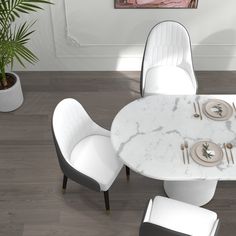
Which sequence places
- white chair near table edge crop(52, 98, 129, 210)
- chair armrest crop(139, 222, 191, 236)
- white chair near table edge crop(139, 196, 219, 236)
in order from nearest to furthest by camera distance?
1. chair armrest crop(139, 222, 191, 236)
2. white chair near table edge crop(139, 196, 219, 236)
3. white chair near table edge crop(52, 98, 129, 210)

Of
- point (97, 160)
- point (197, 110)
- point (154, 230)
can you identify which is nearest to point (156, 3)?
point (197, 110)

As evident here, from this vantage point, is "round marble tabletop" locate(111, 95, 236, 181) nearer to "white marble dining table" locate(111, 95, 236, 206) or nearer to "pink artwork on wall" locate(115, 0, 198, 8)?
"white marble dining table" locate(111, 95, 236, 206)

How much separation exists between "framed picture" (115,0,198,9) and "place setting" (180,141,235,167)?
1.95 meters

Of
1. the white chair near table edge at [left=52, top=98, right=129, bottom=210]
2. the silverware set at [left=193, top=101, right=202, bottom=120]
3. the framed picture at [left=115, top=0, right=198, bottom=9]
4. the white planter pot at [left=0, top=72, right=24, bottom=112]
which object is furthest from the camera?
the framed picture at [left=115, top=0, right=198, bottom=9]

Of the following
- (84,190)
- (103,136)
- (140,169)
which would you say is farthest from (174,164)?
(84,190)

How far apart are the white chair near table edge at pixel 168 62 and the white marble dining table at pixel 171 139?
46cm

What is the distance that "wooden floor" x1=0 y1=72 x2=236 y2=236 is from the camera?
3.53 m

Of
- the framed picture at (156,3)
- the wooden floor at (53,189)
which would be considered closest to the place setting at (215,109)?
the wooden floor at (53,189)

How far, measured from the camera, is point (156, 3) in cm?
450

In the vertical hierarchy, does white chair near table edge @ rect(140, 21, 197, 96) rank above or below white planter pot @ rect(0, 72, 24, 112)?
above

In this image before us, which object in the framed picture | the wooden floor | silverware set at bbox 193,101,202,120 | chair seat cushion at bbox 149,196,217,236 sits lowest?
the wooden floor

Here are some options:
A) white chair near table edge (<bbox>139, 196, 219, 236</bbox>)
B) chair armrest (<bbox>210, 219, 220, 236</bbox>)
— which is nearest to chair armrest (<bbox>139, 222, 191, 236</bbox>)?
white chair near table edge (<bbox>139, 196, 219, 236</bbox>)

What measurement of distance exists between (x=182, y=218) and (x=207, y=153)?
52 centimetres

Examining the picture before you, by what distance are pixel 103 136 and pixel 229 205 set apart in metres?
1.30
